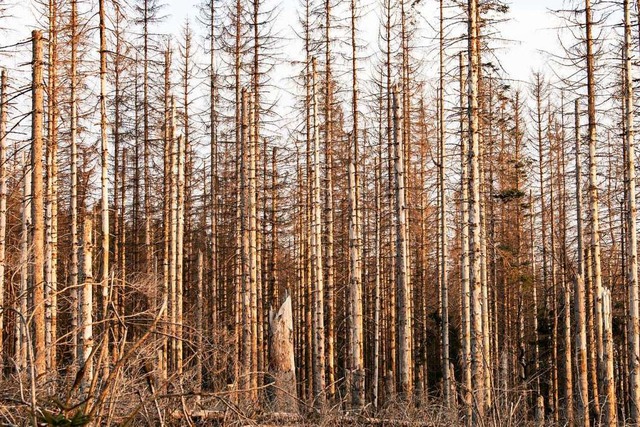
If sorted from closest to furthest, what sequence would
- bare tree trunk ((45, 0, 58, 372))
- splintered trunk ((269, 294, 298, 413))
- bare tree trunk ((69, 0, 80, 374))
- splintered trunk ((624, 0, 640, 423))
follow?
splintered trunk ((624, 0, 640, 423)), bare tree trunk ((69, 0, 80, 374)), bare tree trunk ((45, 0, 58, 372)), splintered trunk ((269, 294, 298, 413))

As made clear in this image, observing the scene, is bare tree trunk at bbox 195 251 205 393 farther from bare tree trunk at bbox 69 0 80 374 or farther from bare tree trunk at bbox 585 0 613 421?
bare tree trunk at bbox 585 0 613 421

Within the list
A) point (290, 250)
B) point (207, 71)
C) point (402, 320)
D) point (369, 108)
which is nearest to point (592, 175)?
point (402, 320)

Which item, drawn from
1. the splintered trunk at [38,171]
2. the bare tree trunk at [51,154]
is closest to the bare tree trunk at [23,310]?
the splintered trunk at [38,171]

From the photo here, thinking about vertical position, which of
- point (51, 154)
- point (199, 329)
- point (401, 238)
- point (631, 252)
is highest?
point (51, 154)

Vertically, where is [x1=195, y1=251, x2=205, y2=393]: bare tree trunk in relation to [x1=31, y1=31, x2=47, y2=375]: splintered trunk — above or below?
below

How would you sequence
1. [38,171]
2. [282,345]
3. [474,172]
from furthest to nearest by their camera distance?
[282,345], [474,172], [38,171]

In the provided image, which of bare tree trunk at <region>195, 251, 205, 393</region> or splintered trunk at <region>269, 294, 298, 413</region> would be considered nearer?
bare tree trunk at <region>195, 251, 205, 393</region>

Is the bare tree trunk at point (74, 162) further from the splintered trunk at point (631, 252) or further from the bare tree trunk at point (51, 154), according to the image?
the splintered trunk at point (631, 252)

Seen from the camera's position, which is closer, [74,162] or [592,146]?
[592,146]

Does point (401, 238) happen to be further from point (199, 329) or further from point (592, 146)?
point (199, 329)

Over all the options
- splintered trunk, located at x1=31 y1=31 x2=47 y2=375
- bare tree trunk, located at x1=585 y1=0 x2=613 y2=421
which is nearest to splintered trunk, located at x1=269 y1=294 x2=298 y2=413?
splintered trunk, located at x1=31 y1=31 x2=47 y2=375

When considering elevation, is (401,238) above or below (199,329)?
above

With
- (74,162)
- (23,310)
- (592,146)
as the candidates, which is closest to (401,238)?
(592,146)

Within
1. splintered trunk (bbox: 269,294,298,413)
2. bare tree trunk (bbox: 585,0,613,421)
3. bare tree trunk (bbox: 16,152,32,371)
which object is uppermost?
bare tree trunk (bbox: 585,0,613,421)
